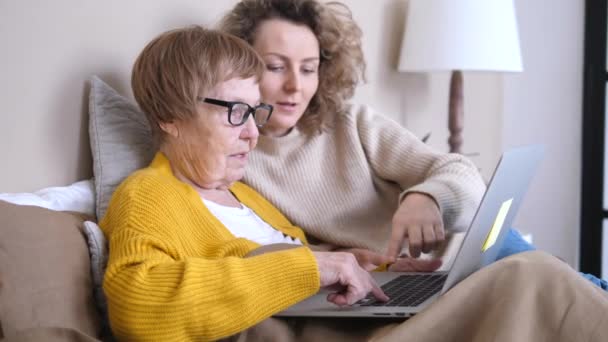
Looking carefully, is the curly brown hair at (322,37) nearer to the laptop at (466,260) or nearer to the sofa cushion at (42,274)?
the laptop at (466,260)

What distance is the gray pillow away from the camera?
1.59 metres

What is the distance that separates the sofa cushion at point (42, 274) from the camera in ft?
3.78

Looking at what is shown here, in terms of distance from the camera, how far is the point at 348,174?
6.73ft

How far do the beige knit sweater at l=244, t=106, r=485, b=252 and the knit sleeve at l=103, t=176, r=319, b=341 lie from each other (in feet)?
2.20

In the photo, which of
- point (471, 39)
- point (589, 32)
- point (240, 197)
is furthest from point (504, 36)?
point (240, 197)

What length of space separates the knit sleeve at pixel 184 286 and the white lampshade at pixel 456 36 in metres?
1.68

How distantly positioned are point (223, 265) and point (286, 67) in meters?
0.79

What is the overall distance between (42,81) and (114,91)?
0.56 ft

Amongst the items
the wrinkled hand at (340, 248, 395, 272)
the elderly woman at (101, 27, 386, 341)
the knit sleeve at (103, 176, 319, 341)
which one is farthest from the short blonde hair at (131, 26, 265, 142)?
the wrinkled hand at (340, 248, 395, 272)

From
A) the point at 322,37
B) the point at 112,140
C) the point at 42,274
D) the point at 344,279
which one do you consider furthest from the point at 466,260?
the point at 322,37

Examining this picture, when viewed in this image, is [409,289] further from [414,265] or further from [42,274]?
[42,274]

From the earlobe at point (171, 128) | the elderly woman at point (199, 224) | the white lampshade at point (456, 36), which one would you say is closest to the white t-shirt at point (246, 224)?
the elderly woman at point (199, 224)

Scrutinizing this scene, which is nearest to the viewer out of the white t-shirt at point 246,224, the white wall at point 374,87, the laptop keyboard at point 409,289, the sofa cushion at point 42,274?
the sofa cushion at point 42,274

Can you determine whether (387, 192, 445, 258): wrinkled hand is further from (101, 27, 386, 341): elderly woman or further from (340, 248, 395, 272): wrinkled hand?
(101, 27, 386, 341): elderly woman
